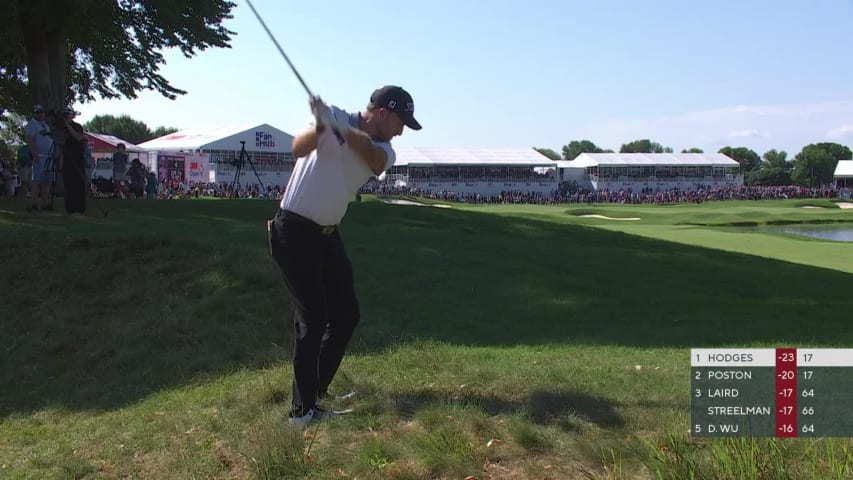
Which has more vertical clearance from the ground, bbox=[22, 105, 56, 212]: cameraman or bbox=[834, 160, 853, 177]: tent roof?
bbox=[834, 160, 853, 177]: tent roof

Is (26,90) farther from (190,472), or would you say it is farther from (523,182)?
(523,182)

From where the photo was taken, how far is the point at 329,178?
420 cm

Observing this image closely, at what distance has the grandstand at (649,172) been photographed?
8125 centimetres

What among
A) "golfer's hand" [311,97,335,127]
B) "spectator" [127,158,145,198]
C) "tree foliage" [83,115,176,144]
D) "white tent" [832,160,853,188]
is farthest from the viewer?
"tree foliage" [83,115,176,144]

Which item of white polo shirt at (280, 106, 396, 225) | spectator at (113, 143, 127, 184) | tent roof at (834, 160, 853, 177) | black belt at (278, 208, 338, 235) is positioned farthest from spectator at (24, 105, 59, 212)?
tent roof at (834, 160, 853, 177)

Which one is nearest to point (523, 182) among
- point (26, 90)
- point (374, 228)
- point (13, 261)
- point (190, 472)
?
point (26, 90)

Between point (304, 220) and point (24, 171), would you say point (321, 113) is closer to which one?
point (304, 220)

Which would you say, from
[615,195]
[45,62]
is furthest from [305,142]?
[615,195]

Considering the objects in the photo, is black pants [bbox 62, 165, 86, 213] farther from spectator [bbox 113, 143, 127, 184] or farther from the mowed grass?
spectator [bbox 113, 143, 127, 184]

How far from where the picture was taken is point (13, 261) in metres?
9.35

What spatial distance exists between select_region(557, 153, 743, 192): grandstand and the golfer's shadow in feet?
251

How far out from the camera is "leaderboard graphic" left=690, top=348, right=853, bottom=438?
342 centimetres

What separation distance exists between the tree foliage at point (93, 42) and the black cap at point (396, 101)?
14.0 m

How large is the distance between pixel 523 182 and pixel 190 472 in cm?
7058
